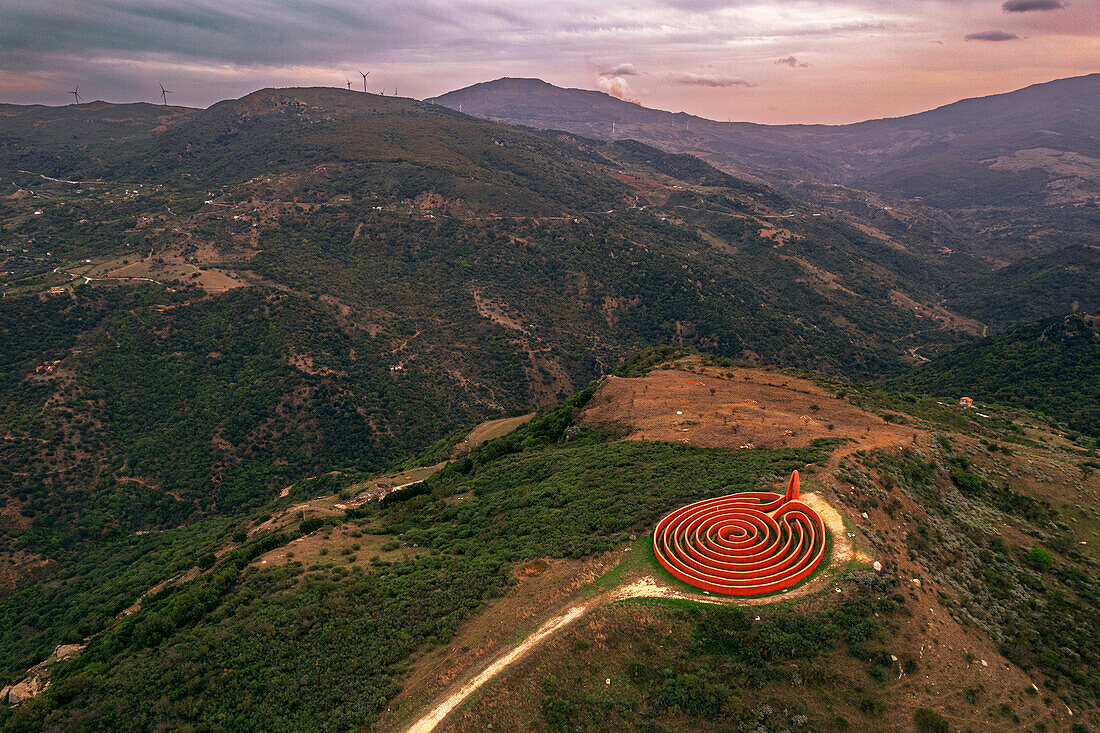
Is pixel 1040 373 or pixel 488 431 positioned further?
pixel 1040 373

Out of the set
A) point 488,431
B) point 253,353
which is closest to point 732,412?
point 488,431

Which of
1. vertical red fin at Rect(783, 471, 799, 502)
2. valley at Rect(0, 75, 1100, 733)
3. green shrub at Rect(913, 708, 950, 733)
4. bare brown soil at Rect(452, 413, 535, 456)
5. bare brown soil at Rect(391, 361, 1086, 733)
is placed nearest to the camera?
green shrub at Rect(913, 708, 950, 733)

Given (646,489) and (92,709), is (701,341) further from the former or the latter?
(92,709)

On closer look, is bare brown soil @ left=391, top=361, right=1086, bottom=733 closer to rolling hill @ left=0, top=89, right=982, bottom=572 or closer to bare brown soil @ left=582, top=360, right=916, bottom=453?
bare brown soil @ left=582, top=360, right=916, bottom=453

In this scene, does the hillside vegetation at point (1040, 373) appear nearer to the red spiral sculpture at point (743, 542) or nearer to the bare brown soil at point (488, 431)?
the red spiral sculpture at point (743, 542)

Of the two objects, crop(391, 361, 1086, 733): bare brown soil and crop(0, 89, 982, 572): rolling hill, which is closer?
crop(391, 361, 1086, 733): bare brown soil

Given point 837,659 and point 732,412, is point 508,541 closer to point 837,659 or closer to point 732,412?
point 837,659

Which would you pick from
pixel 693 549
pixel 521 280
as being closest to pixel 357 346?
pixel 521 280

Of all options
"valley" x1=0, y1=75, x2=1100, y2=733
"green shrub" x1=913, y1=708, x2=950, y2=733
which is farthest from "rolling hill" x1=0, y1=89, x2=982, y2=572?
"green shrub" x1=913, y1=708, x2=950, y2=733

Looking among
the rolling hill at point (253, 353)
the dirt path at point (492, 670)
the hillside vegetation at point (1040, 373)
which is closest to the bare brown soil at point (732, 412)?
the dirt path at point (492, 670)
